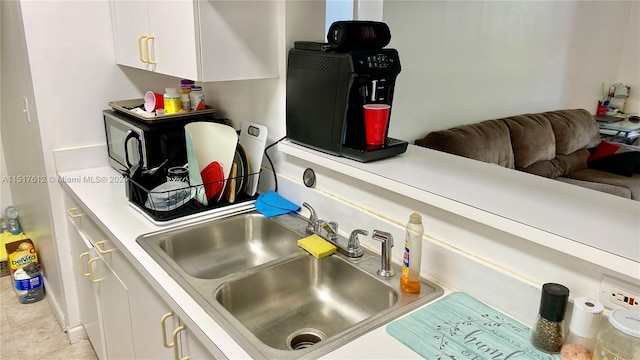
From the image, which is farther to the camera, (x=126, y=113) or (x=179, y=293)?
(x=126, y=113)

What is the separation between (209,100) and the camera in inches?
85.1

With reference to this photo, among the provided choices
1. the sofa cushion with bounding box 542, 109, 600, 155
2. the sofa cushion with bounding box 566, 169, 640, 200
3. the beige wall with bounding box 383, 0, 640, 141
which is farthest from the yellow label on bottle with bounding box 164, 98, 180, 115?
the sofa cushion with bounding box 566, 169, 640, 200

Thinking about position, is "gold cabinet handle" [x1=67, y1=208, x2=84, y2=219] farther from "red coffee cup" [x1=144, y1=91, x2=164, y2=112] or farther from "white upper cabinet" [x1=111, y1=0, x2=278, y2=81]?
"white upper cabinet" [x1=111, y1=0, x2=278, y2=81]

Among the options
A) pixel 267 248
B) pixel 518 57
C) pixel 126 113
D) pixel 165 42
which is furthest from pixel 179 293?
pixel 518 57

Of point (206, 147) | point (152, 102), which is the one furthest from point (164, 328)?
point (152, 102)

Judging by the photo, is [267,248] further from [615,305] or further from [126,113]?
[615,305]

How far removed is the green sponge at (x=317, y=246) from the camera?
53.9 inches

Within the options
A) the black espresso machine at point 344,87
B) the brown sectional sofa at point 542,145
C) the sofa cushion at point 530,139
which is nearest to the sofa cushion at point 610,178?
the brown sectional sofa at point 542,145

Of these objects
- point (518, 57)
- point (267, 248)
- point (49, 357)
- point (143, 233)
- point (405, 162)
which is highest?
point (518, 57)

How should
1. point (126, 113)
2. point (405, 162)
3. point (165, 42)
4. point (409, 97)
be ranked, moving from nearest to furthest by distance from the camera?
point (405, 162)
point (165, 42)
point (126, 113)
point (409, 97)

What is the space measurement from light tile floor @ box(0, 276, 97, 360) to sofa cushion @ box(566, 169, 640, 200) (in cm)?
332

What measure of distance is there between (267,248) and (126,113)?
2.80ft

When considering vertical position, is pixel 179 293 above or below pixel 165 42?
below

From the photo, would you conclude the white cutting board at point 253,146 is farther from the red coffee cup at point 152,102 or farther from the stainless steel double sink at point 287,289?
the red coffee cup at point 152,102
